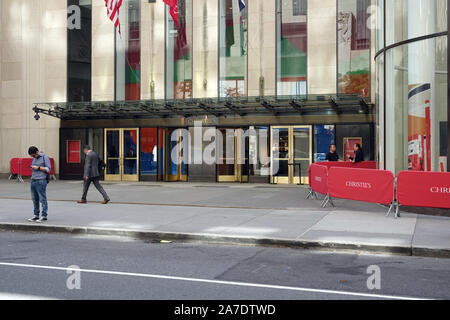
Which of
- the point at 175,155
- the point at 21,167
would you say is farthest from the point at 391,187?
the point at 21,167

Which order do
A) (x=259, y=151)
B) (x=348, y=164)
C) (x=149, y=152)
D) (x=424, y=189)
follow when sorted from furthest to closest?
(x=149, y=152), (x=259, y=151), (x=348, y=164), (x=424, y=189)

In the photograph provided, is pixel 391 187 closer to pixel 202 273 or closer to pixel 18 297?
pixel 202 273

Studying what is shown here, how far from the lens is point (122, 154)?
25641 mm

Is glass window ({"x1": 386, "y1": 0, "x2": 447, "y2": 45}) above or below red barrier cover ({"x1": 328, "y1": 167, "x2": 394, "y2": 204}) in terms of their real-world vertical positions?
above

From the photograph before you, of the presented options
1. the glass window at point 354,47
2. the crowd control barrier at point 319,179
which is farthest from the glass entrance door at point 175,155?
the crowd control barrier at point 319,179

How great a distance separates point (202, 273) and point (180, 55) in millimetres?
19400

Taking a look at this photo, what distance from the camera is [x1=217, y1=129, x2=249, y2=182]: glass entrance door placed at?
78.5 ft

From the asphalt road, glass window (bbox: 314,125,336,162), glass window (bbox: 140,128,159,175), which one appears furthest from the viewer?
glass window (bbox: 140,128,159,175)

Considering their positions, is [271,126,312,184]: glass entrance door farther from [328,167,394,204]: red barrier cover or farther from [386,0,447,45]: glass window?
[328,167,394,204]: red barrier cover

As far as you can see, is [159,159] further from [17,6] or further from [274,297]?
[274,297]

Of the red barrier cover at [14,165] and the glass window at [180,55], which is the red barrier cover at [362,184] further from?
the red barrier cover at [14,165]

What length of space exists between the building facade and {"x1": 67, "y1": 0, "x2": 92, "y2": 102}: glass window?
53 millimetres

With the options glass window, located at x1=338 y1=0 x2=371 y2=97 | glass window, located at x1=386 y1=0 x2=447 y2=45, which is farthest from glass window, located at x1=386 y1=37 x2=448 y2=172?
glass window, located at x1=338 y1=0 x2=371 y2=97

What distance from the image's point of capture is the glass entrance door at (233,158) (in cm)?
2392
